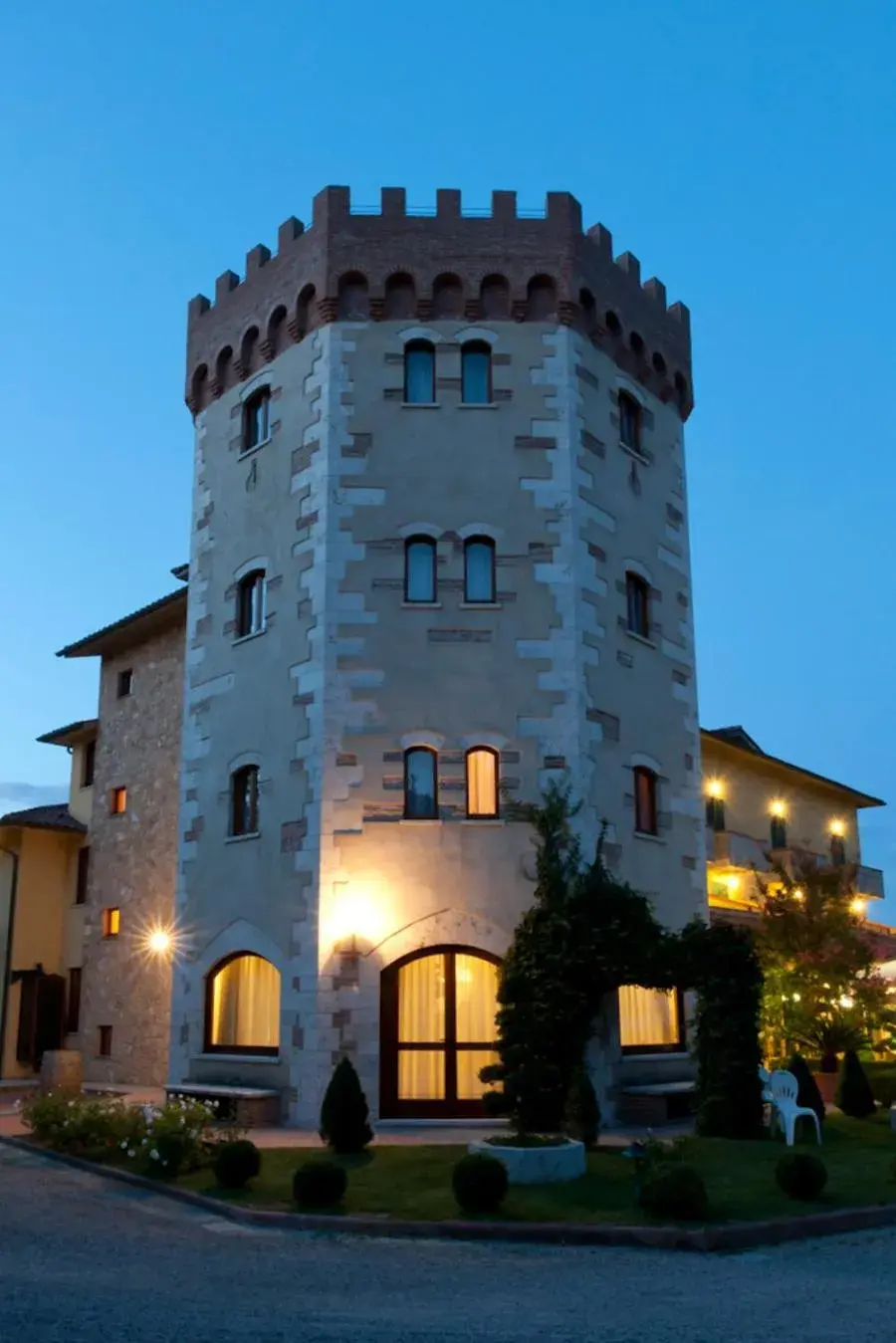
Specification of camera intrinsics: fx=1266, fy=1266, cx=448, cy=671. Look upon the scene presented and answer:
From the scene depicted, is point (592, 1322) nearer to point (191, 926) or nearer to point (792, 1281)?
point (792, 1281)

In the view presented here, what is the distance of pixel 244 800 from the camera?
22.5 m

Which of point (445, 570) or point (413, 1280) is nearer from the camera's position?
point (413, 1280)

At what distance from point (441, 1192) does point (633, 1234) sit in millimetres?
2569

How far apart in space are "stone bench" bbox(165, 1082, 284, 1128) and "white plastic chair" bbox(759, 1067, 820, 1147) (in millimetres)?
7453

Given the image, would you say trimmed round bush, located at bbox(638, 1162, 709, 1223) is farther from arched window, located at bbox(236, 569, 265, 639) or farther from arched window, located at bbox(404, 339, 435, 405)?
arched window, located at bbox(404, 339, 435, 405)

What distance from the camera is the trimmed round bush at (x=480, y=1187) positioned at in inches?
479

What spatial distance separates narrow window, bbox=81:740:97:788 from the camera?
107ft

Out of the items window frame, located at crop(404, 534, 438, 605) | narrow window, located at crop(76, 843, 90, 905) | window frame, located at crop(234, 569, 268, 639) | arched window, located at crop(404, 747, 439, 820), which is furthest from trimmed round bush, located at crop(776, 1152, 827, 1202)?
narrow window, located at crop(76, 843, 90, 905)

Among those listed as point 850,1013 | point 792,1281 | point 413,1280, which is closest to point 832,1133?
point 850,1013

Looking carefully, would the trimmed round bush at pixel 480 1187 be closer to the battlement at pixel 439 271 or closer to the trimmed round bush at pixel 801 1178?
the trimmed round bush at pixel 801 1178

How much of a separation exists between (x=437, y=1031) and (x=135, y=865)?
11308mm

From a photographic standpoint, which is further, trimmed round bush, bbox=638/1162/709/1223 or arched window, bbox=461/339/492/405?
arched window, bbox=461/339/492/405

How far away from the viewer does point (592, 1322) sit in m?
8.54

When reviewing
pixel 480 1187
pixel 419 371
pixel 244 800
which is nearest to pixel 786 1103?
pixel 480 1187
